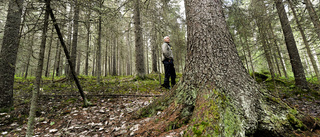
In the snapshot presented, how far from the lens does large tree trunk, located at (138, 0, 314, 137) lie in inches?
61.5

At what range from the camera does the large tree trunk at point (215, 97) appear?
1.56 m

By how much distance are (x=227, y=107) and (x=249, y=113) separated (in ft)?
0.99

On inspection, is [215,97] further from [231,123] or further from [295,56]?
[295,56]

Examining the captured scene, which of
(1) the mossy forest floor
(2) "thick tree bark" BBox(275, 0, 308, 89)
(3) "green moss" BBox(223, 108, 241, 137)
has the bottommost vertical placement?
(1) the mossy forest floor

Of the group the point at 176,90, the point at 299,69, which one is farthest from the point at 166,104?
the point at 299,69

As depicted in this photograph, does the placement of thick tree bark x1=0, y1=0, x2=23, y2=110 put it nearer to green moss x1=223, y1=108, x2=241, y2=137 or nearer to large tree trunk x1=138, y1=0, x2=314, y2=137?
large tree trunk x1=138, y1=0, x2=314, y2=137

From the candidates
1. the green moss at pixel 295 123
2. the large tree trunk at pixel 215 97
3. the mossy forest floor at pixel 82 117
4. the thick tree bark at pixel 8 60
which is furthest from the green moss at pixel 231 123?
the thick tree bark at pixel 8 60

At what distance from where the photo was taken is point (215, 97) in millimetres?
1749

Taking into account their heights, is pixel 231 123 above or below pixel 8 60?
below

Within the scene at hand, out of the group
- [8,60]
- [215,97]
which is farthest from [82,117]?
[215,97]

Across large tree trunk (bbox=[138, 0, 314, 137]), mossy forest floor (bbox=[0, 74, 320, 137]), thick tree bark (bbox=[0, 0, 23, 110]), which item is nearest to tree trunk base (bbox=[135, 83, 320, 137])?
large tree trunk (bbox=[138, 0, 314, 137])

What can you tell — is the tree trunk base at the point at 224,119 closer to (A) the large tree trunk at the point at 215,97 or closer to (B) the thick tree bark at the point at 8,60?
(A) the large tree trunk at the point at 215,97

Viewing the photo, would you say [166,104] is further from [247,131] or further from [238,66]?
[238,66]

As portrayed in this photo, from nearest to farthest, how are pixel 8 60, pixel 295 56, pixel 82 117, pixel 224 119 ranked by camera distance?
pixel 224 119, pixel 82 117, pixel 8 60, pixel 295 56
